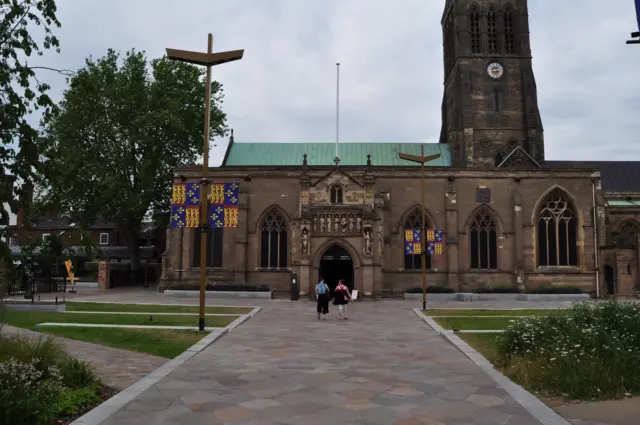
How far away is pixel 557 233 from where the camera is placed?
39.2m

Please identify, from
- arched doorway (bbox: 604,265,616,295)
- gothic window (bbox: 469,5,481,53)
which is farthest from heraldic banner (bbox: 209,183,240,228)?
gothic window (bbox: 469,5,481,53)

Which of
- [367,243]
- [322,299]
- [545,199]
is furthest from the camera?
[545,199]

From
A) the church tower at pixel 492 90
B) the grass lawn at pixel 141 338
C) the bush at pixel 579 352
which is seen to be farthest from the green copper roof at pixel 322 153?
the bush at pixel 579 352

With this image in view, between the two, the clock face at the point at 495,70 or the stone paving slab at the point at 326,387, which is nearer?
the stone paving slab at the point at 326,387

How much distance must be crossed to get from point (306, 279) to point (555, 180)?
19.9 metres

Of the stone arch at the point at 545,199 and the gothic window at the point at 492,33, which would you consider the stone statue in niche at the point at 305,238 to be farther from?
the gothic window at the point at 492,33

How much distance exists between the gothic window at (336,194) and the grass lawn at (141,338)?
2097 cm

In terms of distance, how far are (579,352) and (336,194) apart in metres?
27.7

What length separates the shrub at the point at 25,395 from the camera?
Answer: 6870 mm

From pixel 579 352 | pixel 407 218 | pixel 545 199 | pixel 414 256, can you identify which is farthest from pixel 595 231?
pixel 579 352

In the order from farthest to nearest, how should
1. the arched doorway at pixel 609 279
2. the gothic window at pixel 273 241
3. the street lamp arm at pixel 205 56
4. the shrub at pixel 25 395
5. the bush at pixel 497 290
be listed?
the arched doorway at pixel 609 279, the gothic window at pixel 273 241, the bush at pixel 497 290, the street lamp arm at pixel 205 56, the shrub at pixel 25 395

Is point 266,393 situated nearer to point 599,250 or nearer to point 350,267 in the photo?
point 350,267

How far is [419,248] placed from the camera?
35375 mm

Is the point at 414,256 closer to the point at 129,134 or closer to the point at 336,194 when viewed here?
the point at 336,194
